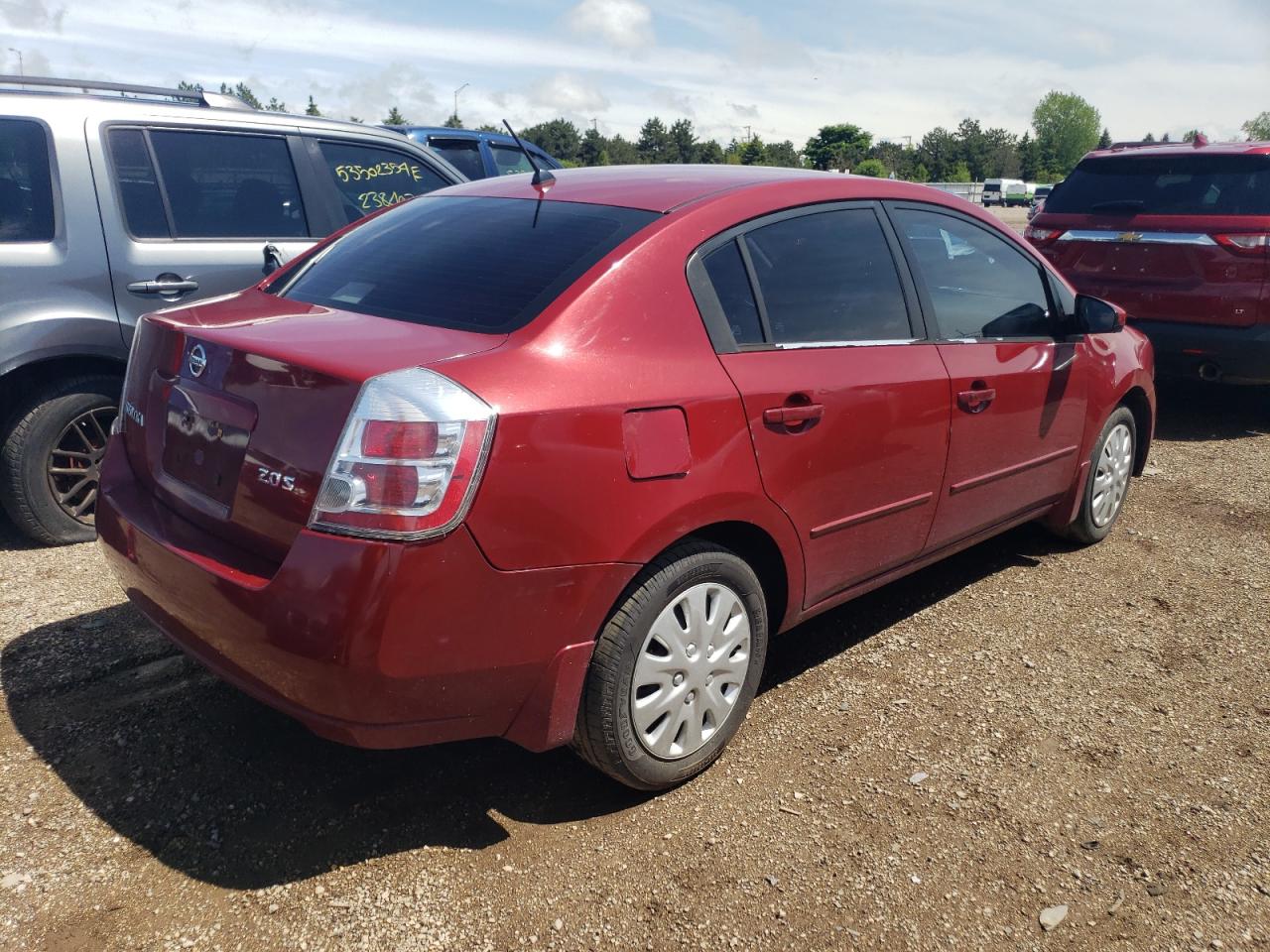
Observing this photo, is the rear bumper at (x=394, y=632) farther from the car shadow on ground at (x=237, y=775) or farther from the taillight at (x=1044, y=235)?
the taillight at (x=1044, y=235)

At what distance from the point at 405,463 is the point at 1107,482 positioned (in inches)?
147

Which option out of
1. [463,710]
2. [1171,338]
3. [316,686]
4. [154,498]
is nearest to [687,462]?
[463,710]

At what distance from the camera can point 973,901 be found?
2529 mm

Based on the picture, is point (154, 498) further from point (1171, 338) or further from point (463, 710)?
point (1171, 338)

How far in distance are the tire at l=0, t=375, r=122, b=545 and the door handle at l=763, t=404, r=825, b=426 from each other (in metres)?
3.11

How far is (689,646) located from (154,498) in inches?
58.9

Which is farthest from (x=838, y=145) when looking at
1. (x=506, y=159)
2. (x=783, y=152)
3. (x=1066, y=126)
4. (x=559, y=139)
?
(x=506, y=159)

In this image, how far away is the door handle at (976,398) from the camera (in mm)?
3623

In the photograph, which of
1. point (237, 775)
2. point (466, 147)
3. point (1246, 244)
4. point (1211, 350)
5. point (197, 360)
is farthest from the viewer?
point (466, 147)

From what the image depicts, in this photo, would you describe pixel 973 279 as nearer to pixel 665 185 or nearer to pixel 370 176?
pixel 665 185

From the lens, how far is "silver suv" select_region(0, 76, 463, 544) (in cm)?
432

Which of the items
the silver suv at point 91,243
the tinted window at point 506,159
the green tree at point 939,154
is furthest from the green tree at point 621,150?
the silver suv at point 91,243

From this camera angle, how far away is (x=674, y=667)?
2777mm

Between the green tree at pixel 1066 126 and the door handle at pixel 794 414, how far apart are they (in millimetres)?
160878
